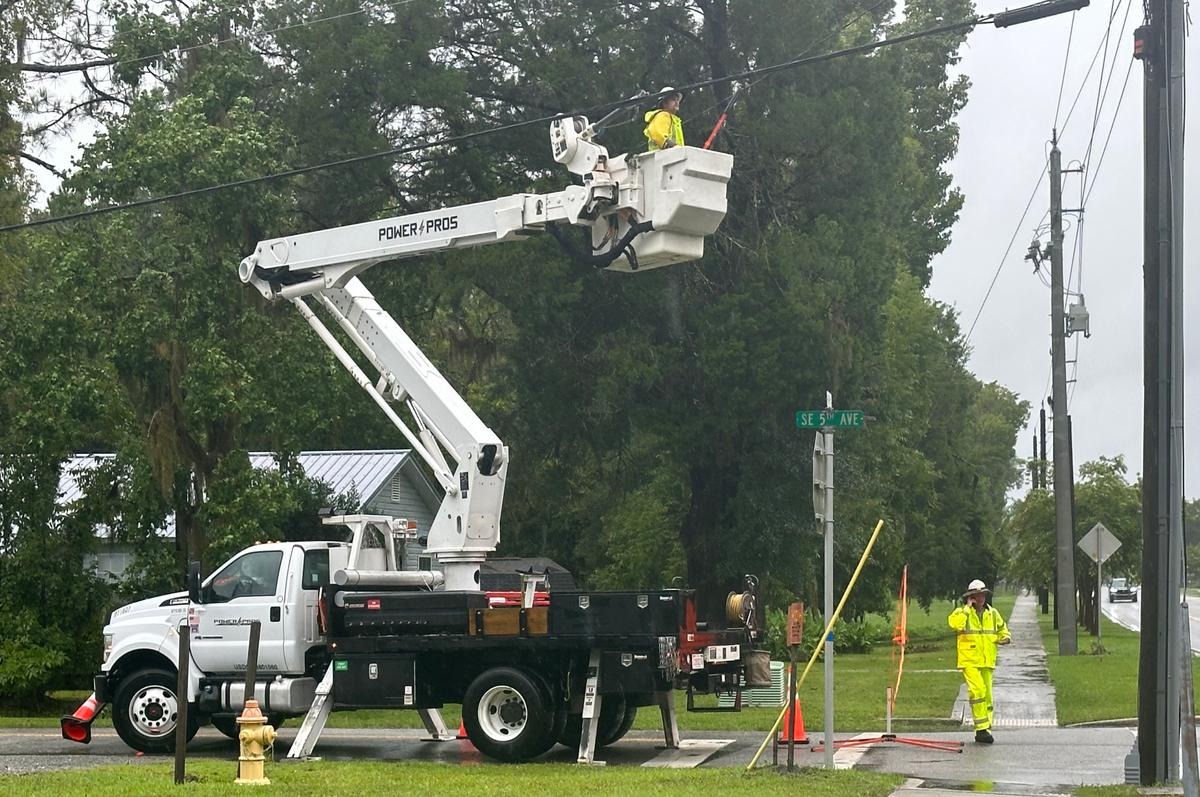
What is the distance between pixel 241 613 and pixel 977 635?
320 inches

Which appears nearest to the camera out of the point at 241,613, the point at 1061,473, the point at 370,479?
the point at 241,613

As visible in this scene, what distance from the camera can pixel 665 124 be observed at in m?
15.8

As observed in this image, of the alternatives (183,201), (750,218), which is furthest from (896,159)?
(183,201)

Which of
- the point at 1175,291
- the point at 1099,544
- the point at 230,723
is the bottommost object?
the point at 230,723

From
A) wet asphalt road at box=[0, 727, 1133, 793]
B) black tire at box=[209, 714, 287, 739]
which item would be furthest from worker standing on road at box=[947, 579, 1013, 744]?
black tire at box=[209, 714, 287, 739]

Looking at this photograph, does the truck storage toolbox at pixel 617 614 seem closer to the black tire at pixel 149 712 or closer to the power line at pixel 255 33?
the black tire at pixel 149 712

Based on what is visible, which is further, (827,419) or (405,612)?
(405,612)

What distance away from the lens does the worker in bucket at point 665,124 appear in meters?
15.7

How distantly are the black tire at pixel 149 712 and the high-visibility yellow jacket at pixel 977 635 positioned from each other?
8.44 metres

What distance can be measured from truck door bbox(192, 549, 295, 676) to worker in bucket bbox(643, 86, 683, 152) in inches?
237

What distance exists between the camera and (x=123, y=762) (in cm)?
1669

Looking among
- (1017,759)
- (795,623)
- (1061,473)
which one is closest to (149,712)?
(795,623)

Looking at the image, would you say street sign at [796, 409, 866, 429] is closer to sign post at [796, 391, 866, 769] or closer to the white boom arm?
sign post at [796, 391, 866, 769]

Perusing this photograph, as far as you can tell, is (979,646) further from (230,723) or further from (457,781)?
(230,723)
